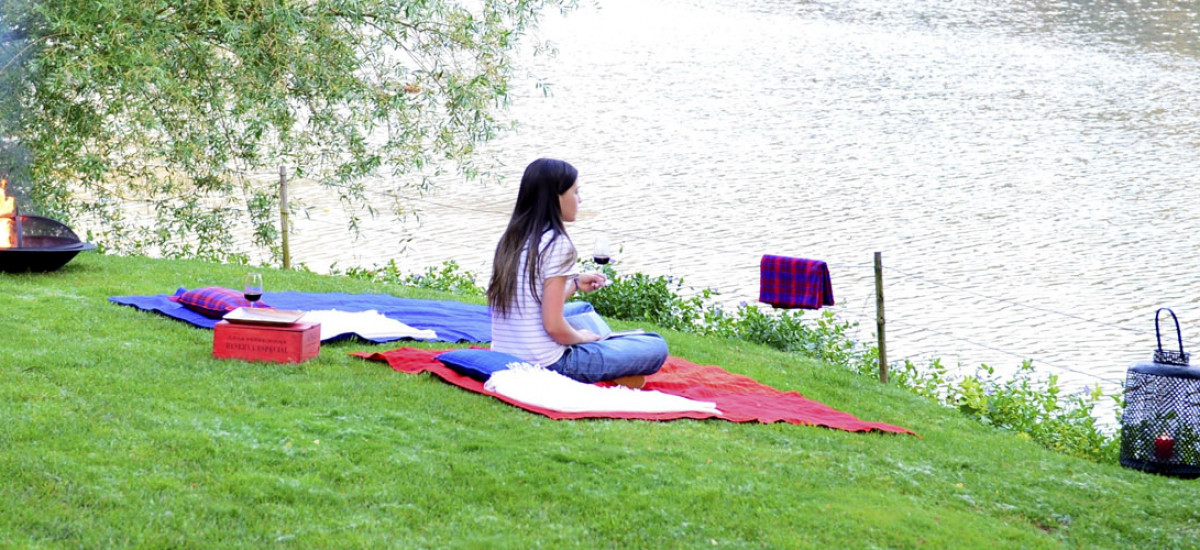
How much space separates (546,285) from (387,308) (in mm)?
2321

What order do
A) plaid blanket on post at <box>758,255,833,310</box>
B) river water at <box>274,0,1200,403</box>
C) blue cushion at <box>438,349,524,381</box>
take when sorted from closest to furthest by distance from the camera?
blue cushion at <box>438,349,524,381</box> < plaid blanket on post at <box>758,255,833,310</box> < river water at <box>274,0,1200,403</box>

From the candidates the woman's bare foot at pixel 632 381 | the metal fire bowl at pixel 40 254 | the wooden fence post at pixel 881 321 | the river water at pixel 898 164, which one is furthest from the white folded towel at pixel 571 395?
the metal fire bowl at pixel 40 254

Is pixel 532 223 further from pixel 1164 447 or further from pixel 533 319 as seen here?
pixel 1164 447

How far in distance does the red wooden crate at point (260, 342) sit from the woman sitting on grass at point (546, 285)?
92cm

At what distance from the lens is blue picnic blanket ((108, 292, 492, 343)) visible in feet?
20.7

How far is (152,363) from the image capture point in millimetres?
5059

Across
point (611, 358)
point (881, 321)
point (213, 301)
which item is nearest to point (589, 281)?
point (611, 358)

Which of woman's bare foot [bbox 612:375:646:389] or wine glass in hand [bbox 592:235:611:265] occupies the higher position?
wine glass in hand [bbox 592:235:611:265]

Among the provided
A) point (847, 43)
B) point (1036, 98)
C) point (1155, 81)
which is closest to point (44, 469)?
point (1036, 98)

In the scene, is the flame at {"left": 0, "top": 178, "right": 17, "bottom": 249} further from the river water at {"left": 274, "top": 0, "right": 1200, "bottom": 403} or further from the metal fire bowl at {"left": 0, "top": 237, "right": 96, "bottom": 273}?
the river water at {"left": 274, "top": 0, "right": 1200, "bottom": 403}

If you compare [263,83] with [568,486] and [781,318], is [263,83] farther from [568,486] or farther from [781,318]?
[568,486]

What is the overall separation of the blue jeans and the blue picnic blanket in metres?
1.25

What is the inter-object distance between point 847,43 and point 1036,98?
21.9 ft

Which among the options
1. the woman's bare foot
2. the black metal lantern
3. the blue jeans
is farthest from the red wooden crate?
Result: the black metal lantern
